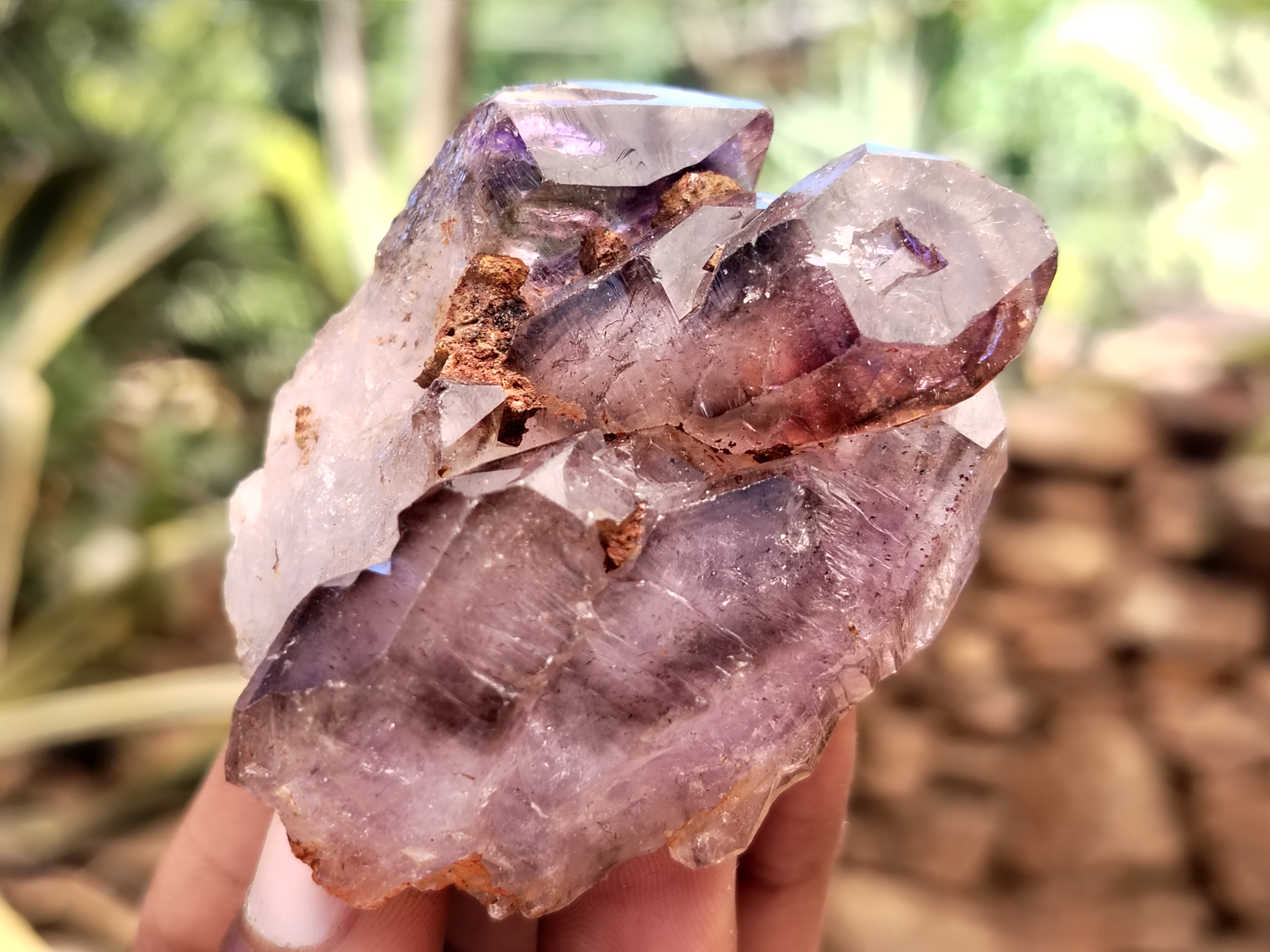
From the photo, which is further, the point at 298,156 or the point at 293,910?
the point at 298,156

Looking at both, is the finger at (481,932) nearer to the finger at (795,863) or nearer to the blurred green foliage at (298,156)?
the finger at (795,863)

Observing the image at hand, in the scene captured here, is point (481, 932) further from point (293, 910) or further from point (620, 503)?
point (620, 503)

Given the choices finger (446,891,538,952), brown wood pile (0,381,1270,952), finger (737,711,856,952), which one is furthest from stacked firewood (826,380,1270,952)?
finger (446,891,538,952)

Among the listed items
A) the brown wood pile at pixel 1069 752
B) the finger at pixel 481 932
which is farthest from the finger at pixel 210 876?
the brown wood pile at pixel 1069 752

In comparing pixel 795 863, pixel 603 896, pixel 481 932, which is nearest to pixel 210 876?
pixel 481 932

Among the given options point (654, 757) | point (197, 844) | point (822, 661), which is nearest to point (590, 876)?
point (654, 757)

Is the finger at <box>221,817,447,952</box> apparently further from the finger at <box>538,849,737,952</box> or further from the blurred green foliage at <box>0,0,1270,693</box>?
the blurred green foliage at <box>0,0,1270,693</box>
